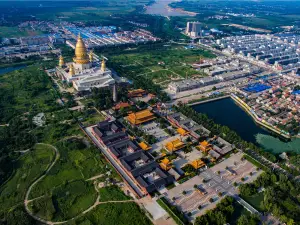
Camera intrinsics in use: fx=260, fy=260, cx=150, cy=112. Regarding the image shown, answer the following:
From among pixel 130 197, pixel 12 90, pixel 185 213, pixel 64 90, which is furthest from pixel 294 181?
pixel 12 90

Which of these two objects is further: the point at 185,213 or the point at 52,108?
the point at 52,108

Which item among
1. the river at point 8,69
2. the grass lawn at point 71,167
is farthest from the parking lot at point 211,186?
the river at point 8,69

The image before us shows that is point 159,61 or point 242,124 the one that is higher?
point 159,61

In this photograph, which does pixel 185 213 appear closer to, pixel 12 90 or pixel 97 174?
pixel 97 174

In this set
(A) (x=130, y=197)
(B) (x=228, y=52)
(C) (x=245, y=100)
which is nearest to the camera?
(A) (x=130, y=197)

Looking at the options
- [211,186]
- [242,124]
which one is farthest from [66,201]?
[242,124]

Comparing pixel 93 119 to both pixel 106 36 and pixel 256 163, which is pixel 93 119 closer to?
pixel 256 163
